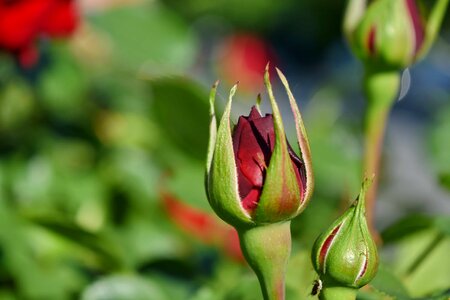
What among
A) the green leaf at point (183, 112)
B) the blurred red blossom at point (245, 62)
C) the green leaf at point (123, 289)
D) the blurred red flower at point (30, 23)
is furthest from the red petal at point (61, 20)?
the blurred red blossom at point (245, 62)

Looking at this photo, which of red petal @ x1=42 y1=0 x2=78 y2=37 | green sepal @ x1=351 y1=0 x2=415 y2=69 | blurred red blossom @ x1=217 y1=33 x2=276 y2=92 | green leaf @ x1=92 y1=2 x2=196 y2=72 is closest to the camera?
green sepal @ x1=351 y1=0 x2=415 y2=69

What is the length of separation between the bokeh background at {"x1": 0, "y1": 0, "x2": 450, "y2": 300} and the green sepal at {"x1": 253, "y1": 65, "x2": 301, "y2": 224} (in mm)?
100

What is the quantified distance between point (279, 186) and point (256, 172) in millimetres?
13

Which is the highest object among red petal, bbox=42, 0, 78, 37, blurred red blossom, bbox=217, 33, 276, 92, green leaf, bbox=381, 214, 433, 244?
red petal, bbox=42, 0, 78, 37

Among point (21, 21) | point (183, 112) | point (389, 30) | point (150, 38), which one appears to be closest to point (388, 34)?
point (389, 30)

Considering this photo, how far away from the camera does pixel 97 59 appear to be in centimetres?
157

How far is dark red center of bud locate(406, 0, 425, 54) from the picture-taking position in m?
0.59

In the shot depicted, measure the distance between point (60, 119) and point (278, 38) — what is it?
→ 3.35 metres

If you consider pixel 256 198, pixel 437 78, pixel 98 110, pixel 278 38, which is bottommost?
pixel 278 38

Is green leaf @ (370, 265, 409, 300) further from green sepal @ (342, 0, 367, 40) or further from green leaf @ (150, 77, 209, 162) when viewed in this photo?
green leaf @ (150, 77, 209, 162)

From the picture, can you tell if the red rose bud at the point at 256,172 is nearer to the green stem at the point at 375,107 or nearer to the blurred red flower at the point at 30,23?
the green stem at the point at 375,107

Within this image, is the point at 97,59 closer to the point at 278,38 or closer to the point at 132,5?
the point at 132,5

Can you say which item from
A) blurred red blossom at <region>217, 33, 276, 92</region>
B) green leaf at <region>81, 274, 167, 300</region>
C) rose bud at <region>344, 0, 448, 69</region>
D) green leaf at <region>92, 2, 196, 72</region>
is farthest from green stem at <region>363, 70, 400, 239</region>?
blurred red blossom at <region>217, 33, 276, 92</region>

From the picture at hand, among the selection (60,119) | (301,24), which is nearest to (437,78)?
(60,119)
